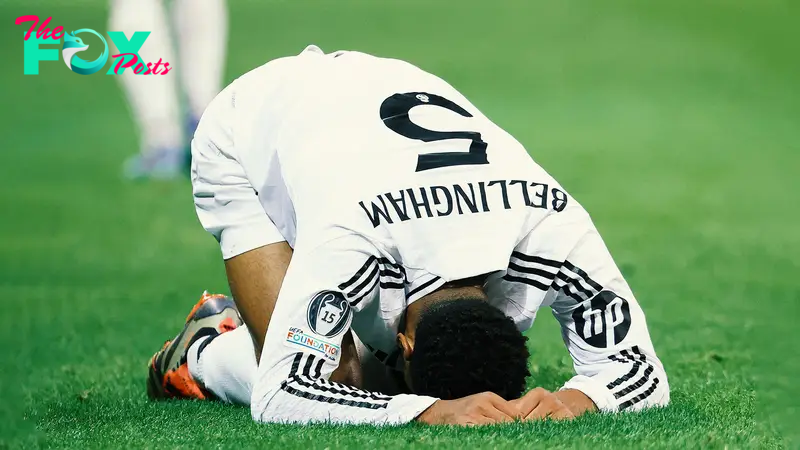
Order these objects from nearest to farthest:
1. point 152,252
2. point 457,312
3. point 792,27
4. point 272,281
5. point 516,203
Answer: point 457,312
point 516,203
point 272,281
point 152,252
point 792,27

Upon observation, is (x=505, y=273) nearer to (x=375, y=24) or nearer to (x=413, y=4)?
(x=375, y=24)

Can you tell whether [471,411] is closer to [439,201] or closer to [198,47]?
[439,201]

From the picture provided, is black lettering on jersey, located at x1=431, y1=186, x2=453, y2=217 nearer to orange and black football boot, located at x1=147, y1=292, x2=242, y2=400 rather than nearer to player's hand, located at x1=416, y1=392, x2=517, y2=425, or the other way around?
player's hand, located at x1=416, y1=392, x2=517, y2=425

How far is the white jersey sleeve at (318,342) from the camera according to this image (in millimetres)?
4398

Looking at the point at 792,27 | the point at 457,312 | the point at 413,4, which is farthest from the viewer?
the point at 413,4

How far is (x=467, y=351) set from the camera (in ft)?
14.0

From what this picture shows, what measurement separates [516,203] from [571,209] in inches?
9.3

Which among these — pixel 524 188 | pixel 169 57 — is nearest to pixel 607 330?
pixel 524 188

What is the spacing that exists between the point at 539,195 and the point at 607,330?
1.68 feet

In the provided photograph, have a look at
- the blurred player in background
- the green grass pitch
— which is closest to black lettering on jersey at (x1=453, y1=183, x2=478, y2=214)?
the green grass pitch

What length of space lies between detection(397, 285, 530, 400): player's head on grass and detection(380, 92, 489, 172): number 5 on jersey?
525mm

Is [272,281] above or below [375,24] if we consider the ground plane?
below

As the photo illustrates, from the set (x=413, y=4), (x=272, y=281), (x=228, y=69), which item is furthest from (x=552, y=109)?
(x=272, y=281)

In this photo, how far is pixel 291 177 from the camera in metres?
4.88
